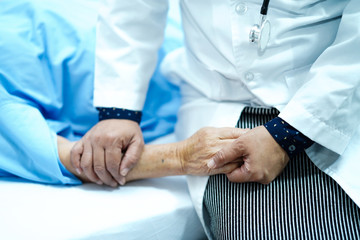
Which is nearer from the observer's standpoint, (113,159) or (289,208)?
(289,208)

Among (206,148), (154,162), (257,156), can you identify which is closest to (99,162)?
(154,162)

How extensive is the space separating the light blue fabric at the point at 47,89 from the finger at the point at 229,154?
1.09 feet

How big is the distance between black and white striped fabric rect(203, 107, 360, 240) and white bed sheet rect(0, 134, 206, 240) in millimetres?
99

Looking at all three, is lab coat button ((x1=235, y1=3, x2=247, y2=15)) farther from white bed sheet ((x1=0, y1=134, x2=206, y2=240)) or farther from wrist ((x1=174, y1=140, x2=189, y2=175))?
white bed sheet ((x1=0, y1=134, x2=206, y2=240))

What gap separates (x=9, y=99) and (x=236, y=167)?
54cm

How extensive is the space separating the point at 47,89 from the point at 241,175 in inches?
21.1

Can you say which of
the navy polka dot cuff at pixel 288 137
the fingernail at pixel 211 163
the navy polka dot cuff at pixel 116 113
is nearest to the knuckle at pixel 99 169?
the navy polka dot cuff at pixel 116 113

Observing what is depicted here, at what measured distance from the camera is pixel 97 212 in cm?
72

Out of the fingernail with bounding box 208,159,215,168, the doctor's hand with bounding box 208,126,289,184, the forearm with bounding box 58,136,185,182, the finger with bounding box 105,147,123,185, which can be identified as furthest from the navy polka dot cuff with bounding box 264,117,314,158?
the finger with bounding box 105,147,123,185

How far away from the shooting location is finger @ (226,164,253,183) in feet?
2.24

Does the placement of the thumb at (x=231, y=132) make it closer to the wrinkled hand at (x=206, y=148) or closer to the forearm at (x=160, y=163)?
the wrinkled hand at (x=206, y=148)

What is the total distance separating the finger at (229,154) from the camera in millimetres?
690

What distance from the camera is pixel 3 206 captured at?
69 cm

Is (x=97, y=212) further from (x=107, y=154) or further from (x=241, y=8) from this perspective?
(x=241, y=8)
